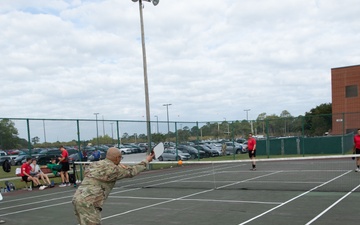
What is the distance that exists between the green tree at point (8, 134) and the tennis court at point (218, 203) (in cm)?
329

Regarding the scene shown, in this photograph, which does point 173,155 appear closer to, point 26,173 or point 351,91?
point 26,173

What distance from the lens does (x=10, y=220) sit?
9664mm

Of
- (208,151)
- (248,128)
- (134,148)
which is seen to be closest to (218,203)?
(134,148)

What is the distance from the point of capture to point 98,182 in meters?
4.93

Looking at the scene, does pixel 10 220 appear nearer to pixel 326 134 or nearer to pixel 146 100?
pixel 146 100

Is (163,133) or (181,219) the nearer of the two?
(181,219)

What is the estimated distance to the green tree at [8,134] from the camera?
17312 mm

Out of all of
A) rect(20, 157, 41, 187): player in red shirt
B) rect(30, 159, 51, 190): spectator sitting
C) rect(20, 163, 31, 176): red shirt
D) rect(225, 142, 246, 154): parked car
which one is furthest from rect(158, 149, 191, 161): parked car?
rect(20, 163, 31, 176): red shirt

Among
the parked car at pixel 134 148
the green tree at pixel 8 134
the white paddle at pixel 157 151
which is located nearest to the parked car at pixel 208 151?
the parked car at pixel 134 148

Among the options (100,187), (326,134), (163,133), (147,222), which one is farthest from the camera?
(326,134)

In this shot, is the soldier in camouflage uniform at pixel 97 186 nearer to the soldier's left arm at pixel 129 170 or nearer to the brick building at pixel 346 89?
the soldier's left arm at pixel 129 170

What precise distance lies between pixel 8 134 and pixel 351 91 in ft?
144

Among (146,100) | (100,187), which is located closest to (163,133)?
(146,100)

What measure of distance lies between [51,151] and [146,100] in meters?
6.62
